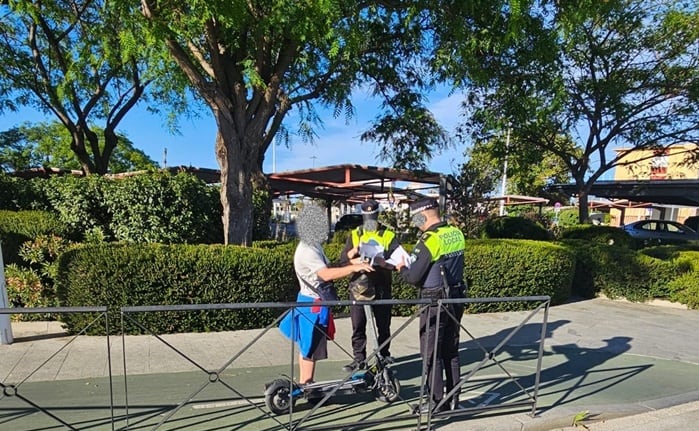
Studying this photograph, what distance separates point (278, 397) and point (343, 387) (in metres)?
0.53

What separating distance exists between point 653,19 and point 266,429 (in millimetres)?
15691

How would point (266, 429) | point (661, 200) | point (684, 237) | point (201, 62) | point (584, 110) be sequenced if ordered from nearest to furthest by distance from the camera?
1. point (266, 429)
2. point (201, 62)
3. point (584, 110)
4. point (684, 237)
5. point (661, 200)

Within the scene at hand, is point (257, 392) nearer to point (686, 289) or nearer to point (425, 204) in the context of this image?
point (425, 204)

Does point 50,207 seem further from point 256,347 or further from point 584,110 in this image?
point 584,110

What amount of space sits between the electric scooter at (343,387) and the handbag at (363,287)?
163mm

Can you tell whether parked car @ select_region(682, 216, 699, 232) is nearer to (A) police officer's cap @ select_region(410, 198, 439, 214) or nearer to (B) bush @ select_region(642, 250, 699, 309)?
(B) bush @ select_region(642, 250, 699, 309)

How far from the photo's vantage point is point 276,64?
7.78m

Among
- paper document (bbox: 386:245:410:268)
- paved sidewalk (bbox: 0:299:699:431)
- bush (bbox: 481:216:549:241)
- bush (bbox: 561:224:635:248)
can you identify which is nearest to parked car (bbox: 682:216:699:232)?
bush (bbox: 561:224:635:248)

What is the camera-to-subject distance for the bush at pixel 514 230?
14.3 m

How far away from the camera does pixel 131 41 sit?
17.6 feet

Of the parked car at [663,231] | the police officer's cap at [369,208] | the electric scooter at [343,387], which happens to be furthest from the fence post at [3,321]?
the parked car at [663,231]

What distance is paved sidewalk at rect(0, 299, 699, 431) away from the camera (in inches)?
158

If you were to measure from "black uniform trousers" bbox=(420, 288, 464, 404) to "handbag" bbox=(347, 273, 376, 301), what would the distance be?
2.68 ft

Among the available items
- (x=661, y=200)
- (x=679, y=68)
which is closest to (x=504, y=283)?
(x=679, y=68)
